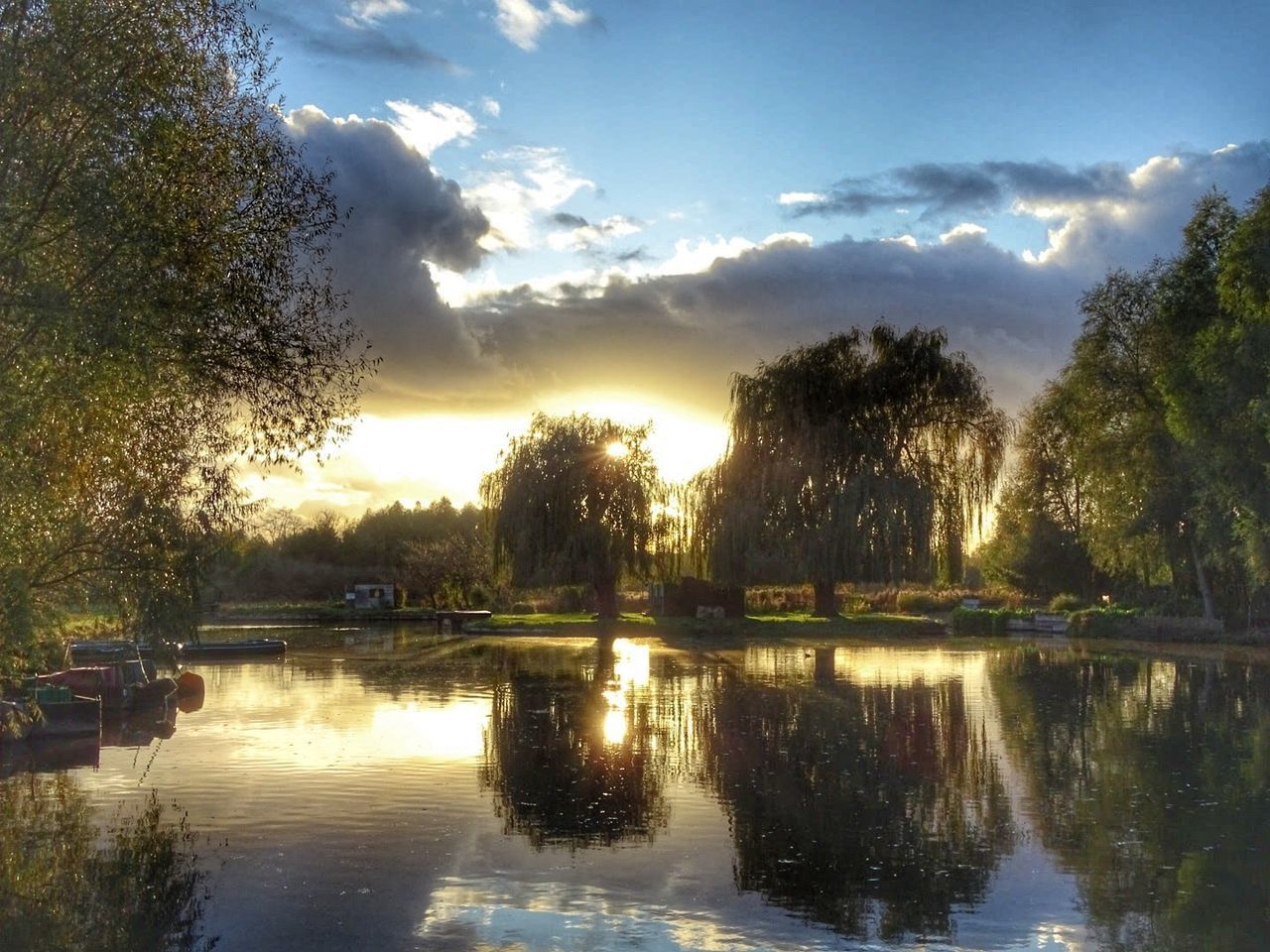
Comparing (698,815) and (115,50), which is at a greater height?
(115,50)

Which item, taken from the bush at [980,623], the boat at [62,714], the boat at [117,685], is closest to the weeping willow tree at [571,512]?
the bush at [980,623]

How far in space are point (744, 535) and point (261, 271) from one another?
42484mm

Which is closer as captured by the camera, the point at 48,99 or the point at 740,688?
the point at 48,99

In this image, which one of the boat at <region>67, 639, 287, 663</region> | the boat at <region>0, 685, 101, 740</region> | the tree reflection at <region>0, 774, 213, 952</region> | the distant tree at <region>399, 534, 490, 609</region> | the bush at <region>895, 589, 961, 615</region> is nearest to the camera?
the tree reflection at <region>0, 774, 213, 952</region>

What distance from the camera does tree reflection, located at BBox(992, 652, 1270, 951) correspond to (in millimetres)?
10164

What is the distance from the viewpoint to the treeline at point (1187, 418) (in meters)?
39.7

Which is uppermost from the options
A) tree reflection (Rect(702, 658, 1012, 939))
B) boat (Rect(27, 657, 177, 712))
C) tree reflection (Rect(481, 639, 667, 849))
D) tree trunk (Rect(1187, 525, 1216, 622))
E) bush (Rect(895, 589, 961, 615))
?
tree trunk (Rect(1187, 525, 1216, 622))

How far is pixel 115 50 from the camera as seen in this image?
→ 1208 cm

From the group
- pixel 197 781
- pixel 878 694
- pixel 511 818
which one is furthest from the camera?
pixel 878 694

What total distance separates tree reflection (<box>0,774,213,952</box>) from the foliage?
7.41ft

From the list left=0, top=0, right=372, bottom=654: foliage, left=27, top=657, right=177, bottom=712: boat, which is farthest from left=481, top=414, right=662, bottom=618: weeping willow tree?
left=0, top=0, right=372, bottom=654: foliage

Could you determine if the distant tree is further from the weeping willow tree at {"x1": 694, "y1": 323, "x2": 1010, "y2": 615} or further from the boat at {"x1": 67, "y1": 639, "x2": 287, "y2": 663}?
the boat at {"x1": 67, "y1": 639, "x2": 287, "y2": 663}

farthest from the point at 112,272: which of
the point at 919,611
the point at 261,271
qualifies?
the point at 919,611

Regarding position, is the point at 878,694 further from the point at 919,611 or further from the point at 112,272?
the point at 919,611
